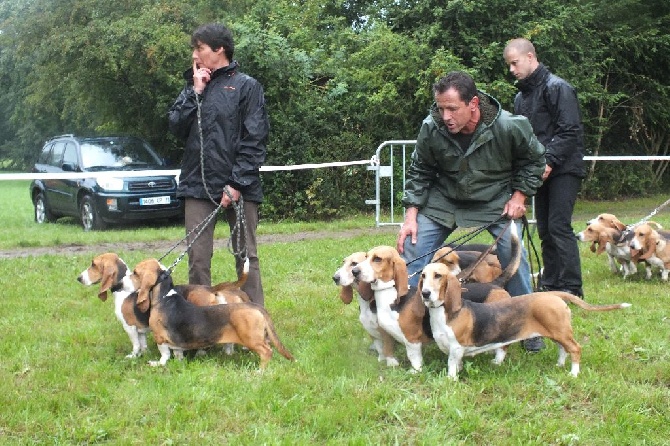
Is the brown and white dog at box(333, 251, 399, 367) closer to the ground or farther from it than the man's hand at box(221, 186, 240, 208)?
closer to the ground

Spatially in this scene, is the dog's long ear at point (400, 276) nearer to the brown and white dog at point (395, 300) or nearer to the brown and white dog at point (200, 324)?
the brown and white dog at point (395, 300)

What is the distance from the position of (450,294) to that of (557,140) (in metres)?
2.78

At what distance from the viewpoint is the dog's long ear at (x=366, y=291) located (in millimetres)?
5352

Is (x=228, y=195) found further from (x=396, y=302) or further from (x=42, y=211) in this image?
(x=42, y=211)

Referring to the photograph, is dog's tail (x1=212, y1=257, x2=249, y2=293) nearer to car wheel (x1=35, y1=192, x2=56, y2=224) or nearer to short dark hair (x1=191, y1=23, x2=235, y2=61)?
short dark hair (x1=191, y1=23, x2=235, y2=61)

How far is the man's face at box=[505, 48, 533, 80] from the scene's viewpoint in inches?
281

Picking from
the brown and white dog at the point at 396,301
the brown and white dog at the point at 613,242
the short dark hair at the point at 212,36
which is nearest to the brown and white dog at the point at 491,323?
the brown and white dog at the point at 396,301

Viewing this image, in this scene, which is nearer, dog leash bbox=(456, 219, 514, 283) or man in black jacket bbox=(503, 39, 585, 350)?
dog leash bbox=(456, 219, 514, 283)

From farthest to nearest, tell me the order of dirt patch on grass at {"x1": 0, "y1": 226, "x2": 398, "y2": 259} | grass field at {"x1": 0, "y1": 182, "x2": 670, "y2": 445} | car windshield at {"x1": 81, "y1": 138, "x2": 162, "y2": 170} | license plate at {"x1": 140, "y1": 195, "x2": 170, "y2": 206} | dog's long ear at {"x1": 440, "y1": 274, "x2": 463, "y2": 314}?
car windshield at {"x1": 81, "y1": 138, "x2": 162, "y2": 170}, license plate at {"x1": 140, "y1": 195, "x2": 170, "y2": 206}, dirt patch on grass at {"x1": 0, "y1": 226, "x2": 398, "y2": 259}, dog's long ear at {"x1": 440, "y1": 274, "x2": 463, "y2": 314}, grass field at {"x1": 0, "y1": 182, "x2": 670, "y2": 445}

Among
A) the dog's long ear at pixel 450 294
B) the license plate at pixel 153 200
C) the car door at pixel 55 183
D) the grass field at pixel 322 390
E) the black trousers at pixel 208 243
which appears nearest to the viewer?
the grass field at pixel 322 390

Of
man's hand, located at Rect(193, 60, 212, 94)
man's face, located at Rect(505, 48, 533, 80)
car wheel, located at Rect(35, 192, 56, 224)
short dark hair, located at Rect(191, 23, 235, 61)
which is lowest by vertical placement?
car wheel, located at Rect(35, 192, 56, 224)

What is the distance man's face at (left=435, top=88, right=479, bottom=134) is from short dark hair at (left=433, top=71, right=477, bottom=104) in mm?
23

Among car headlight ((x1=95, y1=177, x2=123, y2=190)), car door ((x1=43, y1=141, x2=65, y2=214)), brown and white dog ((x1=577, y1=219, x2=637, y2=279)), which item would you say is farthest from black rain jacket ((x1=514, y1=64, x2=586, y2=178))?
car door ((x1=43, y1=141, x2=65, y2=214))

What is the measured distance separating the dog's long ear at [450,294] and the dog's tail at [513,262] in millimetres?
894
